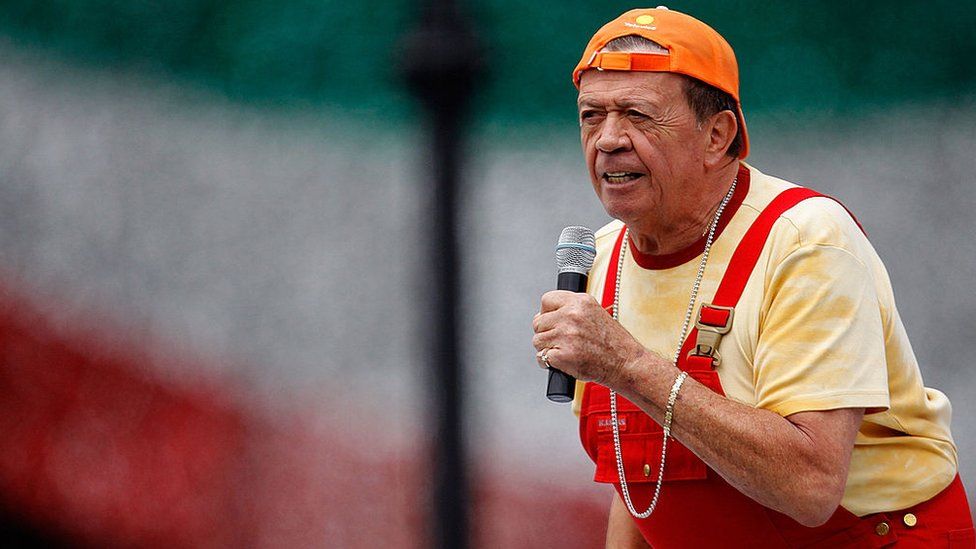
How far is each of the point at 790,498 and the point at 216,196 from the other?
1.84m

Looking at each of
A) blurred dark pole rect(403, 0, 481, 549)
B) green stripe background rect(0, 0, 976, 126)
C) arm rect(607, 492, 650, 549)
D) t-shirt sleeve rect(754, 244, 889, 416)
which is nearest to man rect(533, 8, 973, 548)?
t-shirt sleeve rect(754, 244, 889, 416)

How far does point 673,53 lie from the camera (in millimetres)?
1579

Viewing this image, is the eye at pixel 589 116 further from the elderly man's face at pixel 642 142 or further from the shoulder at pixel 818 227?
the shoulder at pixel 818 227

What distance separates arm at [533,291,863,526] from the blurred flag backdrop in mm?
1243

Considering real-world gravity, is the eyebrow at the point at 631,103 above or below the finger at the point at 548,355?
above

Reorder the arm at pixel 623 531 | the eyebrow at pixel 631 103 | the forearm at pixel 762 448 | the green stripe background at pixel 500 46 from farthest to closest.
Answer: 1. the green stripe background at pixel 500 46
2. the arm at pixel 623 531
3. the eyebrow at pixel 631 103
4. the forearm at pixel 762 448

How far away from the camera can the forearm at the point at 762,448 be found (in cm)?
139

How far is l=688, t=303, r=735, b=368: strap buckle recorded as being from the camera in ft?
5.04

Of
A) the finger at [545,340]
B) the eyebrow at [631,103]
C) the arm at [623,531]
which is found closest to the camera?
the finger at [545,340]

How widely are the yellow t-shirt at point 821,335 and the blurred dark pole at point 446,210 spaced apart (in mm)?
1032

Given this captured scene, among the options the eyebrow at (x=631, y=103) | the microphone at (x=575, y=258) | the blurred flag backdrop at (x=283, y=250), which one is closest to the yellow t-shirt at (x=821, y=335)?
the microphone at (x=575, y=258)

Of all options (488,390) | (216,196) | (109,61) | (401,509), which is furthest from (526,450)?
(109,61)

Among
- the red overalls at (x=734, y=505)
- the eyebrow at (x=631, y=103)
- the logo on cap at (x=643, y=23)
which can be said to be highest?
the logo on cap at (x=643, y=23)

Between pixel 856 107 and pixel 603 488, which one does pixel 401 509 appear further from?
pixel 856 107
